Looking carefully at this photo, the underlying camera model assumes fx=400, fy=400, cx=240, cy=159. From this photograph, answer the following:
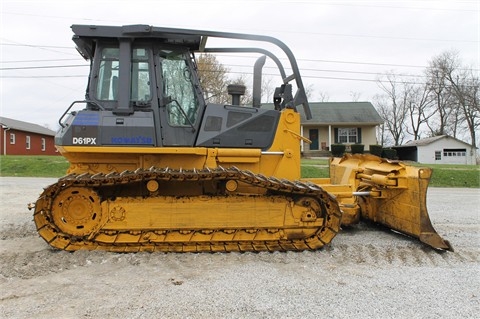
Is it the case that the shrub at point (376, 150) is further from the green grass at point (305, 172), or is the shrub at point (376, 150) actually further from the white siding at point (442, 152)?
the white siding at point (442, 152)

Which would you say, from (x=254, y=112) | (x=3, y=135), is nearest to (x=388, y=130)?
(x=3, y=135)

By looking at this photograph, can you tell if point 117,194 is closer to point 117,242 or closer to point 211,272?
point 117,242

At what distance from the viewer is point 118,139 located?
5371 mm

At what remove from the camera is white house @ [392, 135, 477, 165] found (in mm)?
40469

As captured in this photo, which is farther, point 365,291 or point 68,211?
point 68,211

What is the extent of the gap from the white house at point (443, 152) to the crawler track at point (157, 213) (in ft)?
127

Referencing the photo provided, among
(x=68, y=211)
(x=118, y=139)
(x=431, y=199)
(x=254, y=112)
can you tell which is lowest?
(x=431, y=199)

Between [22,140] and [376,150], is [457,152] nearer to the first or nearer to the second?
[376,150]

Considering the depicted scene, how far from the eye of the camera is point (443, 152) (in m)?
40.9

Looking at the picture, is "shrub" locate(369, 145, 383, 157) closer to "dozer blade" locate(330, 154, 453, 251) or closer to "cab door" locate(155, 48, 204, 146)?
"dozer blade" locate(330, 154, 453, 251)

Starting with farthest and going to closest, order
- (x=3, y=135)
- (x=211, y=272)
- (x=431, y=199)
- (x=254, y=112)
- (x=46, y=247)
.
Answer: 1. (x=3, y=135)
2. (x=431, y=199)
3. (x=254, y=112)
4. (x=46, y=247)
5. (x=211, y=272)

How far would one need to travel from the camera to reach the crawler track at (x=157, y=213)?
501 cm

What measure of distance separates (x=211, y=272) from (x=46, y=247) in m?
2.53

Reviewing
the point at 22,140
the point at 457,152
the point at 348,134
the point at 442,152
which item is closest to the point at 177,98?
the point at 348,134
